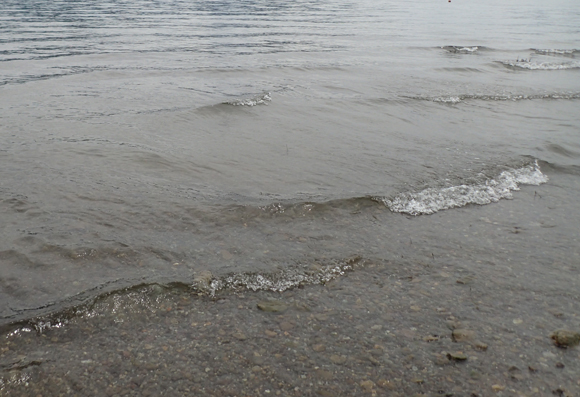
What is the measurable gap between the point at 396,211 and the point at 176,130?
4869mm

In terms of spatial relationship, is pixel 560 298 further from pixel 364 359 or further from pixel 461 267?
pixel 364 359

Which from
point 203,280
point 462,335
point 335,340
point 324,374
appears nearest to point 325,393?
point 324,374

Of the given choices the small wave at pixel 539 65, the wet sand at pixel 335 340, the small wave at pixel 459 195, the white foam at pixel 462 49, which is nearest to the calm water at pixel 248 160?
the small wave at pixel 459 195

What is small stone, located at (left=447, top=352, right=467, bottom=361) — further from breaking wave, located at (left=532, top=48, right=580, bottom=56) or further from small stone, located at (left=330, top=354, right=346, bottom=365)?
breaking wave, located at (left=532, top=48, right=580, bottom=56)

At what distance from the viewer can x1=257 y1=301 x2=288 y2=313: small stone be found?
391 cm

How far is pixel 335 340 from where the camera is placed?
3564 mm

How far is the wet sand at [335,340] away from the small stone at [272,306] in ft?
0.05

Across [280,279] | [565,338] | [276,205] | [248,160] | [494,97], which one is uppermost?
[494,97]

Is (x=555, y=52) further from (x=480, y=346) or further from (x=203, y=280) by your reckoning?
(x=203, y=280)

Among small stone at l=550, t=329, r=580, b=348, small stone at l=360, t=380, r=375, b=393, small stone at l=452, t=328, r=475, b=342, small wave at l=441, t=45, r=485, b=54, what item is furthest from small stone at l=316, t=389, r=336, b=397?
small wave at l=441, t=45, r=485, b=54

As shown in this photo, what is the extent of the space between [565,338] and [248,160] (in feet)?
16.6

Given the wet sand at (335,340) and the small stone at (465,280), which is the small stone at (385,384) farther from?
the small stone at (465,280)

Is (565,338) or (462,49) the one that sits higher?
(462,49)

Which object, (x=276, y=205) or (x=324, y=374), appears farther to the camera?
(x=276, y=205)
